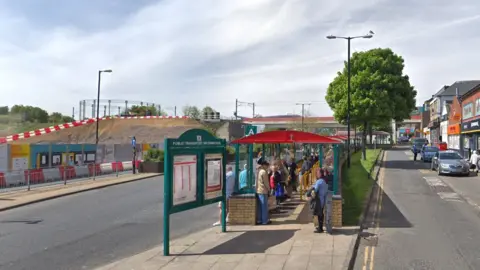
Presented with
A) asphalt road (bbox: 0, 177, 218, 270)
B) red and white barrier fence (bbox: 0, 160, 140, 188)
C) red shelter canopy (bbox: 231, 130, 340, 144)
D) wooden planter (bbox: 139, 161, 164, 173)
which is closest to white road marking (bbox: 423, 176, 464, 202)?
red shelter canopy (bbox: 231, 130, 340, 144)

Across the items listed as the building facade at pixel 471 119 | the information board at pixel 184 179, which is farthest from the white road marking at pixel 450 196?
the building facade at pixel 471 119

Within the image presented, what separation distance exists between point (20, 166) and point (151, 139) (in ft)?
159

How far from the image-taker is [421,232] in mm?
11844

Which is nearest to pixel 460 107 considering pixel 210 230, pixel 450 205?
pixel 450 205

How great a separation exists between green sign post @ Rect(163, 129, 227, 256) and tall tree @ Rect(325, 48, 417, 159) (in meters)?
32.1

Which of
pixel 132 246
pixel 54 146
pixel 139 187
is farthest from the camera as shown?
pixel 54 146

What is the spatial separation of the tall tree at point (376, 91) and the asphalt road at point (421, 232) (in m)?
21.8

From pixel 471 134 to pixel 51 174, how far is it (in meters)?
39.4

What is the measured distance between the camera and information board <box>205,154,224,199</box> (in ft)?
35.4

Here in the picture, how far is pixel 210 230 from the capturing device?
1195 cm

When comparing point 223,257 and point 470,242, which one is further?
point 470,242

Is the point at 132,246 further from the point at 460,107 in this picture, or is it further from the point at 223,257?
the point at 460,107

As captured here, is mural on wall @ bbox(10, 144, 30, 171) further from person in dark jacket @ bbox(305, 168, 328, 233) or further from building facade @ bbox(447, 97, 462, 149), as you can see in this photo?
building facade @ bbox(447, 97, 462, 149)

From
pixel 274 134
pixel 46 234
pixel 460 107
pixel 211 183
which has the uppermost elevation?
pixel 460 107
